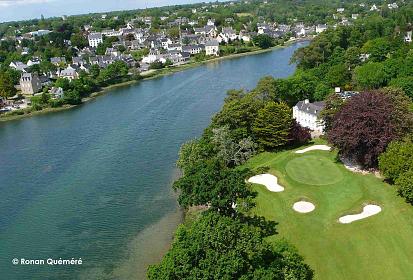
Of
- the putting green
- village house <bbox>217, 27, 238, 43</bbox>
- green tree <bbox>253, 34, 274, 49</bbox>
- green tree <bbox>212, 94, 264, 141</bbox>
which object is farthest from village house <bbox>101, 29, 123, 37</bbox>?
the putting green

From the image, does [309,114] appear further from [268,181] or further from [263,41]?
[263,41]

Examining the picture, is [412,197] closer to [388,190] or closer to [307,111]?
[388,190]

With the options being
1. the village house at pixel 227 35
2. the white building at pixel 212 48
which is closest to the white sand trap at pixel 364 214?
the white building at pixel 212 48

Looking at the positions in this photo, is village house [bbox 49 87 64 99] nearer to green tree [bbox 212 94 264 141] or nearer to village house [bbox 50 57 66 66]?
village house [bbox 50 57 66 66]

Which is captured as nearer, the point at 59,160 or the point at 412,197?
the point at 412,197

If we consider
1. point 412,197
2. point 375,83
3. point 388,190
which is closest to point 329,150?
point 388,190

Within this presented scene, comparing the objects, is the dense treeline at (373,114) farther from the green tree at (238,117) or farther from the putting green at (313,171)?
the green tree at (238,117)
